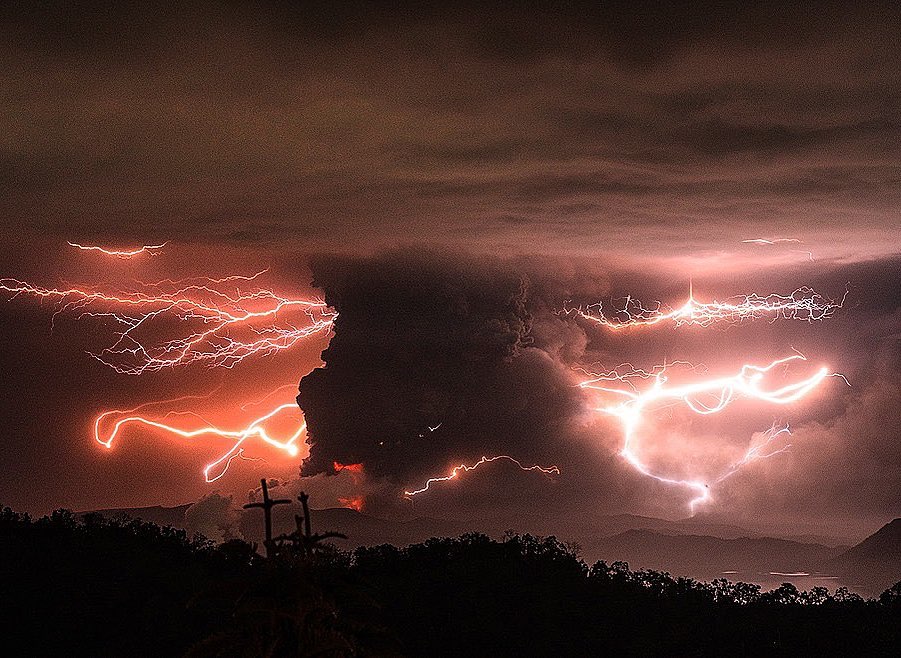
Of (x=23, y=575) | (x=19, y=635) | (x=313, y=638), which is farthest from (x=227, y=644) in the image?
(x=23, y=575)

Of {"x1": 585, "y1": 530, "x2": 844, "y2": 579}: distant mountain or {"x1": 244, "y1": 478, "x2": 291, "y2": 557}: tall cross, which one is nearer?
{"x1": 244, "y1": 478, "x2": 291, "y2": 557}: tall cross

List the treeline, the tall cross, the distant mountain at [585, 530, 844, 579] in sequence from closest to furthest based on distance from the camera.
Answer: the tall cross, the treeline, the distant mountain at [585, 530, 844, 579]

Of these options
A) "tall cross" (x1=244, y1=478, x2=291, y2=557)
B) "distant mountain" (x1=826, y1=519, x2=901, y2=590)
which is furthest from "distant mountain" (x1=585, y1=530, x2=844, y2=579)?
"tall cross" (x1=244, y1=478, x2=291, y2=557)

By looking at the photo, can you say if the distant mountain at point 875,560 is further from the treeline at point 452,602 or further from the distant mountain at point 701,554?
the treeline at point 452,602

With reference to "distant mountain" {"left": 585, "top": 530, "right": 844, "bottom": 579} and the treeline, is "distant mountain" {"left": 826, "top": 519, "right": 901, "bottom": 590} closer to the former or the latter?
"distant mountain" {"left": 585, "top": 530, "right": 844, "bottom": 579}

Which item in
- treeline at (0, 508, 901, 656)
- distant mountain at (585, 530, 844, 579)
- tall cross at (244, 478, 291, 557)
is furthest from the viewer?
distant mountain at (585, 530, 844, 579)

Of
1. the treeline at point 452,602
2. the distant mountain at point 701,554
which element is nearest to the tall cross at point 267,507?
the treeline at point 452,602
